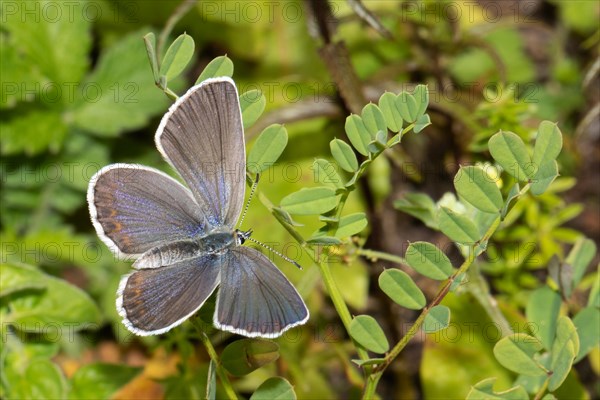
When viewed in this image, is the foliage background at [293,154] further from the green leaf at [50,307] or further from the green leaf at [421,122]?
the green leaf at [421,122]

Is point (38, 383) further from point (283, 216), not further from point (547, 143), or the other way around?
point (547, 143)

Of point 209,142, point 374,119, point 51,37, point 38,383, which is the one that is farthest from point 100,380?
point 51,37

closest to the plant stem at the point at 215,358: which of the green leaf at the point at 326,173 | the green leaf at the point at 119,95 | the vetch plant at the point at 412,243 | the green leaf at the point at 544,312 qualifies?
the vetch plant at the point at 412,243

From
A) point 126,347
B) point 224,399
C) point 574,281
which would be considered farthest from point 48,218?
point 574,281

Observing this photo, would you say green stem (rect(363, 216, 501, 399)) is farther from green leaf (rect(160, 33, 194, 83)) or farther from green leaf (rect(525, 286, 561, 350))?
green leaf (rect(160, 33, 194, 83))

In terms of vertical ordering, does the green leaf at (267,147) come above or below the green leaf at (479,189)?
above

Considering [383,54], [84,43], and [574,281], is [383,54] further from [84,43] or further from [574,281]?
[574,281]

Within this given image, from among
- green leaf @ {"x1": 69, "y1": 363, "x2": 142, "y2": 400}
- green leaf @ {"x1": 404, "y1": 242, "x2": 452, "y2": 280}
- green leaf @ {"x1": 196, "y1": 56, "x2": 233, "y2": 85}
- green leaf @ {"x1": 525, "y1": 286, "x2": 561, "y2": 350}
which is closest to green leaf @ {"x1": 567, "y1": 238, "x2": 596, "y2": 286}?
green leaf @ {"x1": 525, "y1": 286, "x2": 561, "y2": 350}
